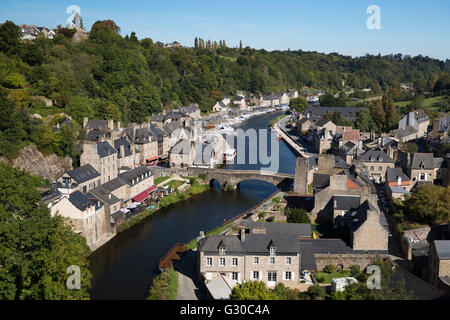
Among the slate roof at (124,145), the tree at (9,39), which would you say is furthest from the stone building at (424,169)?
the tree at (9,39)

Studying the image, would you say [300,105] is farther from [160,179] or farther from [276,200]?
[276,200]

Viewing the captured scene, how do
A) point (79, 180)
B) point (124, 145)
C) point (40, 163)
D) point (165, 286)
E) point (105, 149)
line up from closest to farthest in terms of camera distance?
point (165, 286), point (79, 180), point (40, 163), point (105, 149), point (124, 145)

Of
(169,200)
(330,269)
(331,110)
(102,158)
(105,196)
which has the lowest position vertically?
(330,269)

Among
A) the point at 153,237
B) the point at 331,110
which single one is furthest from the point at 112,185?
the point at 331,110

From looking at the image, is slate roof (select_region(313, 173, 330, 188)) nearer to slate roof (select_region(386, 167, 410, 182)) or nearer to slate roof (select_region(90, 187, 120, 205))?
slate roof (select_region(386, 167, 410, 182))

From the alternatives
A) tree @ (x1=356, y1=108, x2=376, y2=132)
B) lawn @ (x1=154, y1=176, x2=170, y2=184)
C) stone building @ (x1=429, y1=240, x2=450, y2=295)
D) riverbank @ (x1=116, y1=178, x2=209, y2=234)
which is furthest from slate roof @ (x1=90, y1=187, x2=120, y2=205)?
tree @ (x1=356, y1=108, x2=376, y2=132)

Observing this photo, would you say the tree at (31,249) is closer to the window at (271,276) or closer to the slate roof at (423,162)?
the window at (271,276)

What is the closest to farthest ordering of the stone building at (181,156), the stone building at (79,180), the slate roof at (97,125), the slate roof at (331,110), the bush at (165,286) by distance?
the bush at (165,286), the stone building at (79,180), the stone building at (181,156), the slate roof at (97,125), the slate roof at (331,110)
